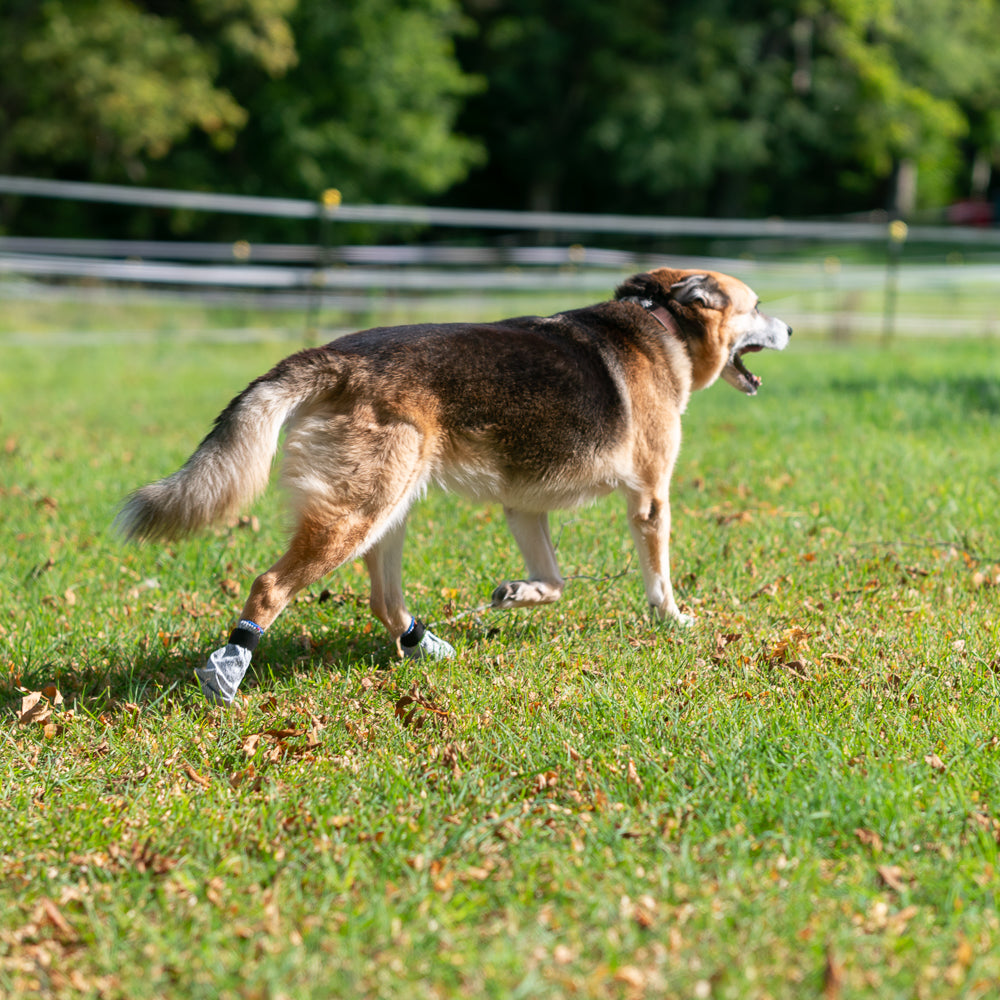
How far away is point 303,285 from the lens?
17359 millimetres

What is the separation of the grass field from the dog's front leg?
0.14m

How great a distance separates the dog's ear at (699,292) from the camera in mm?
4387

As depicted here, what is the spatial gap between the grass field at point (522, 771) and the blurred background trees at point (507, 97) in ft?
66.4

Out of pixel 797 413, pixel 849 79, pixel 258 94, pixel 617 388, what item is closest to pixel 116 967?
pixel 617 388

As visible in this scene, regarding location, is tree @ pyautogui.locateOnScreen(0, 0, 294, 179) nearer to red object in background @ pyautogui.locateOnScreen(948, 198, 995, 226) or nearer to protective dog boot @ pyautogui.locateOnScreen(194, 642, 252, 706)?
protective dog boot @ pyautogui.locateOnScreen(194, 642, 252, 706)

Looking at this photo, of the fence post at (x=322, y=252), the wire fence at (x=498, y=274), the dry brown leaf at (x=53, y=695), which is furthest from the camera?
the wire fence at (x=498, y=274)

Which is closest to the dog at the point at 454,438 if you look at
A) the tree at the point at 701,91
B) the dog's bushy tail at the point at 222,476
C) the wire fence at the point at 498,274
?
the dog's bushy tail at the point at 222,476

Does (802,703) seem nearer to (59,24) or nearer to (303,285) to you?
(303,285)

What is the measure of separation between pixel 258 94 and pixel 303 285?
12.6 metres

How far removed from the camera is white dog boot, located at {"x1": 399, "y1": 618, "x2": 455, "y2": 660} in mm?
4074

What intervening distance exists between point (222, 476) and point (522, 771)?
1374 mm

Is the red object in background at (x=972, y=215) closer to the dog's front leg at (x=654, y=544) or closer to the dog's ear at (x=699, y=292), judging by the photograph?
the dog's ear at (x=699, y=292)

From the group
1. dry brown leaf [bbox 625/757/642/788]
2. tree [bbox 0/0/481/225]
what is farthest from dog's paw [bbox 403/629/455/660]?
tree [bbox 0/0/481/225]

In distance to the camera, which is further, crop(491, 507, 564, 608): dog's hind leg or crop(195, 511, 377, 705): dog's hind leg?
crop(491, 507, 564, 608): dog's hind leg
